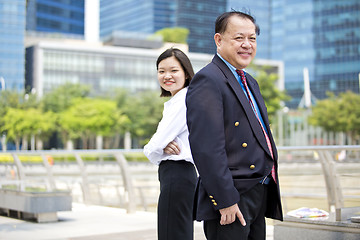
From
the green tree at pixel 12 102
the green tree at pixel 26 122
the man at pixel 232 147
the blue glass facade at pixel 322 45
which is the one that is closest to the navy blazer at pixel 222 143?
the man at pixel 232 147

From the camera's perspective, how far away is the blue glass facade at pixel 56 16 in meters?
115

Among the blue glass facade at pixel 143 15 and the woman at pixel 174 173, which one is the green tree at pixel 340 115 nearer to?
the woman at pixel 174 173

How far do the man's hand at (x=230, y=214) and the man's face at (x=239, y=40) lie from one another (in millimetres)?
673

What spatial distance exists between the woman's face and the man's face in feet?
3.12

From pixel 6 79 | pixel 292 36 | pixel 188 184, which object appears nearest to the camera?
pixel 188 184

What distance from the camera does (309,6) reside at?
101 metres

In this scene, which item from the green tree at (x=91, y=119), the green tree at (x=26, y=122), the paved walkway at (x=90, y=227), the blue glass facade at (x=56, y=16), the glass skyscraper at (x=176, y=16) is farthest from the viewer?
the glass skyscraper at (x=176, y=16)

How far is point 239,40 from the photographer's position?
8.58ft

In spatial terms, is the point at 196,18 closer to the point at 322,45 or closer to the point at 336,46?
the point at 322,45

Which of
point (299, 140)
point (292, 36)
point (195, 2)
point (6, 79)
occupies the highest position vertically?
point (195, 2)

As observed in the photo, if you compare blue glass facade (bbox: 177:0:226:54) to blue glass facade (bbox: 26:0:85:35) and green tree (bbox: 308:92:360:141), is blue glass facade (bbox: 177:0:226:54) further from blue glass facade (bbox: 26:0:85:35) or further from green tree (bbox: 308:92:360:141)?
green tree (bbox: 308:92:360:141)

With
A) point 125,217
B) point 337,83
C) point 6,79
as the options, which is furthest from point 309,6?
point 125,217

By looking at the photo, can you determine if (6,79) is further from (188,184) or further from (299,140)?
(188,184)

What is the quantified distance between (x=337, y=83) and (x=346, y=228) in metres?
95.9
